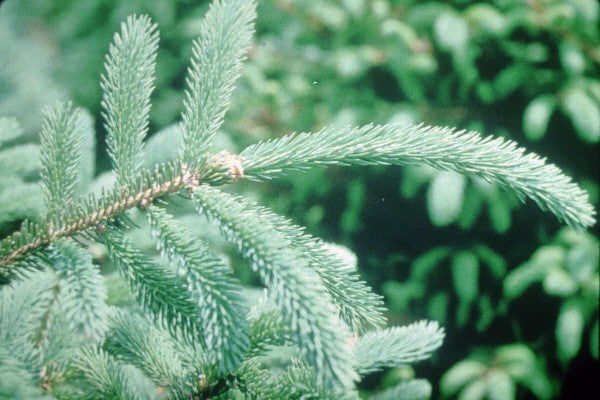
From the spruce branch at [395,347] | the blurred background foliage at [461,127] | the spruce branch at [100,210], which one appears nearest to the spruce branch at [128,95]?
the spruce branch at [100,210]

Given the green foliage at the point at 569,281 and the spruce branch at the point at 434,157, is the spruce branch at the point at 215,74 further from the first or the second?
the green foliage at the point at 569,281

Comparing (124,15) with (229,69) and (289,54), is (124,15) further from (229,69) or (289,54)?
(229,69)

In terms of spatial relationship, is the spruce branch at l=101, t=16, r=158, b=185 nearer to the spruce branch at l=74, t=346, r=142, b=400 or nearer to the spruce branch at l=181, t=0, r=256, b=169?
the spruce branch at l=181, t=0, r=256, b=169

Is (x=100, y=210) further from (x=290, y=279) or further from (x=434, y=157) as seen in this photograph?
(x=434, y=157)

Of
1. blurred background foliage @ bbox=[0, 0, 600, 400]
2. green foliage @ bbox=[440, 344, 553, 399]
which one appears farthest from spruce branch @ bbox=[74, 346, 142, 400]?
green foliage @ bbox=[440, 344, 553, 399]

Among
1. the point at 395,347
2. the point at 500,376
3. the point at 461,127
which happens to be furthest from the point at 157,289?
the point at 461,127
